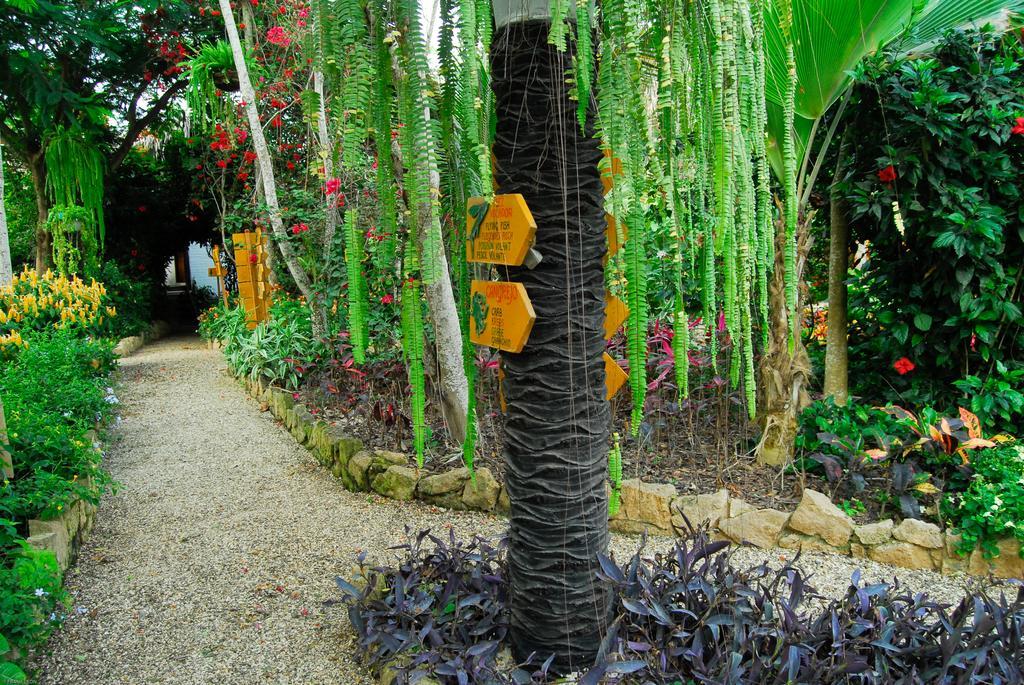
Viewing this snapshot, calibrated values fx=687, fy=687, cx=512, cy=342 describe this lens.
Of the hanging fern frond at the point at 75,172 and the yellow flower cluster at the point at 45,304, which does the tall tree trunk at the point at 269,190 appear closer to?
the yellow flower cluster at the point at 45,304

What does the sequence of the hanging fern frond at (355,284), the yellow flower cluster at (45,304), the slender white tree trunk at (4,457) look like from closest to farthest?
the hanging fern frond at (355,284), the slender white tree trunk at (4,457), the yellow flower cluster at (45,304)

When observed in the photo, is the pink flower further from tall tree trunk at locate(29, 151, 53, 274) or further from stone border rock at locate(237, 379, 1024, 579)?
tall tree trunk at locate(29, 151, 53, 274)

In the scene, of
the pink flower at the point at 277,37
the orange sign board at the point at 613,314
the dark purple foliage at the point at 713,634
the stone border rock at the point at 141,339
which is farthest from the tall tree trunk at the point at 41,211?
the orange sign board at the point at 613,314

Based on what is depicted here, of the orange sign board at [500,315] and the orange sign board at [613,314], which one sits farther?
the orange sign board at [613,314]

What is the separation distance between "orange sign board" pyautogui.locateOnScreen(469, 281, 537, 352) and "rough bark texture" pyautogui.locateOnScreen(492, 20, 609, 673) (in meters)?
0.06

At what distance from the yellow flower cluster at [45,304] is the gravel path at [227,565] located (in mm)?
1706

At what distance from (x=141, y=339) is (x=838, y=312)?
1111 centimetres

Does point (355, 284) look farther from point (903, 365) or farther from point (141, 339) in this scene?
point (141, 339)

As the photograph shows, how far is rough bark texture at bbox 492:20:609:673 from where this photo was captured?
1.92 m

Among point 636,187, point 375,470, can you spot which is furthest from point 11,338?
point 636,187

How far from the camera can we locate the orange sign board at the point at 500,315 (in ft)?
6.21

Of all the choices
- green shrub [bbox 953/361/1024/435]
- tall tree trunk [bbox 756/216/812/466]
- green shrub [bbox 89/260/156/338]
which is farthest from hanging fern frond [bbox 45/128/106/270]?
green shrub [bbox 953/361/1024/435]

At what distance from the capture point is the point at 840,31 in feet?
11.4

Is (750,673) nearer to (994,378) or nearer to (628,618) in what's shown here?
(628,618)
